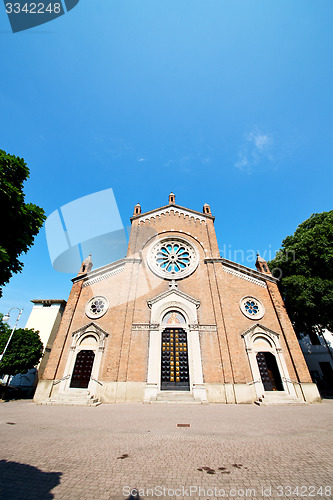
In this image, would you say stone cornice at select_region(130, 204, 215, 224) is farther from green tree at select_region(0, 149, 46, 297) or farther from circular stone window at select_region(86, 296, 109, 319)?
green tree at select_region(0, 149, 46, 297)

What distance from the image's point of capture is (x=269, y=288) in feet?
55.7

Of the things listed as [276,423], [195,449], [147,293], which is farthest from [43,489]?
[147,293]

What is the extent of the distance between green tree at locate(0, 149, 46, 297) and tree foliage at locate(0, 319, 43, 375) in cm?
1215

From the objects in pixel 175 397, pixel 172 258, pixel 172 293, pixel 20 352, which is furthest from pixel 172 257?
pixel 20 352

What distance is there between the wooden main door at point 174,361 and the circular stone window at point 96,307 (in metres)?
5.10

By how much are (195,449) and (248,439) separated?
1.81 meters

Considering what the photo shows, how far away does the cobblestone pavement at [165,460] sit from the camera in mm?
3295

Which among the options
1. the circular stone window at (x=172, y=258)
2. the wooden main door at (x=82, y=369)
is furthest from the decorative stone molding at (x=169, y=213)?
the wooden main door at (x=82, y=369)

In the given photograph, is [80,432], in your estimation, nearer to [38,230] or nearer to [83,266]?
[38,230]

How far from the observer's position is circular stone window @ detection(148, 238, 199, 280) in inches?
714

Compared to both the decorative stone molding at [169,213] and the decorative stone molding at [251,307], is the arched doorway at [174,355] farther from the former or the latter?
the decorative stone molding at [169,213]

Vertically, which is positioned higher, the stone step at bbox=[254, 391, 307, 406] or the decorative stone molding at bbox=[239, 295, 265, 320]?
the decorative stone molding at bbox=[239, 295, 265, 320]

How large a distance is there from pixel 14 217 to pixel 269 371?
17744 millimetres

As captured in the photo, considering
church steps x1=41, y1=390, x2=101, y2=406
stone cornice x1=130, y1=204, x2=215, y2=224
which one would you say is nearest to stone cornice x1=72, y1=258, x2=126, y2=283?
stone cornice x1=130, y1=204, x2=215, y2=224
